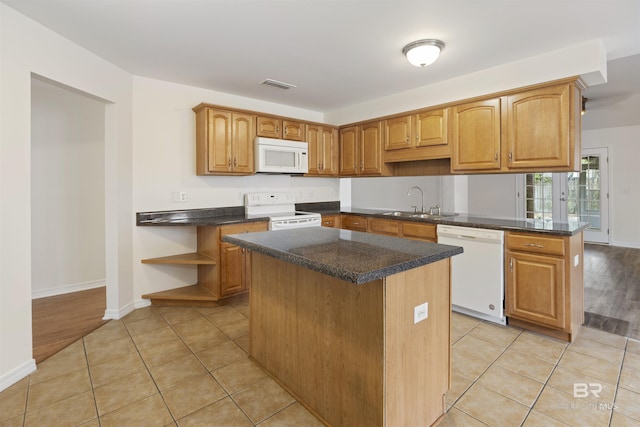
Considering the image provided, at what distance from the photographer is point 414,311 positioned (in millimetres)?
1515

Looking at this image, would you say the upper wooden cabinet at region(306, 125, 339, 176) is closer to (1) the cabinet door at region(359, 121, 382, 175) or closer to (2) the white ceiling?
(1) the cabinet door at region(359, 121, 382, 175)

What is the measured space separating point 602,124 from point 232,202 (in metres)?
7.00

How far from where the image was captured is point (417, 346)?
1545 millimetres

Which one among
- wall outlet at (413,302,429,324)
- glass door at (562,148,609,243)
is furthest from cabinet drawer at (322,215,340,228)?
glass door at (562,148,609,243)

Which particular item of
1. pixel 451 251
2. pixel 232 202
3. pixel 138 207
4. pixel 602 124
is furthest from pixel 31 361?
pixel 602 124

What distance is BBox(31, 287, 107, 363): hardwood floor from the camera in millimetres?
2587

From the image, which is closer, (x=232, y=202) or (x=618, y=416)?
(x=618, y=416)

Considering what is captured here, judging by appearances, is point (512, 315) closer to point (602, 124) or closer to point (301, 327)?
point (301, 327)

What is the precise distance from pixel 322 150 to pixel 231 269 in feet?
7.01

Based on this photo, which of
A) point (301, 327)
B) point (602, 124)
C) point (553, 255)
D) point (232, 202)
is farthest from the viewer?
point (602, 124)

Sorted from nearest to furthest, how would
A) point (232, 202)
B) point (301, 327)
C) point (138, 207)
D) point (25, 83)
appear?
point (301, 327), point (25, 83), point (138, 207), point (232, 202)

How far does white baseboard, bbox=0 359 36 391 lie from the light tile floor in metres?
0.04

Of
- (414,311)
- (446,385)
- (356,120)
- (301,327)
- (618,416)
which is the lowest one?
(618,416)

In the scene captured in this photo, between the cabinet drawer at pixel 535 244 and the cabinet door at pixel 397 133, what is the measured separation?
1.60 meters
